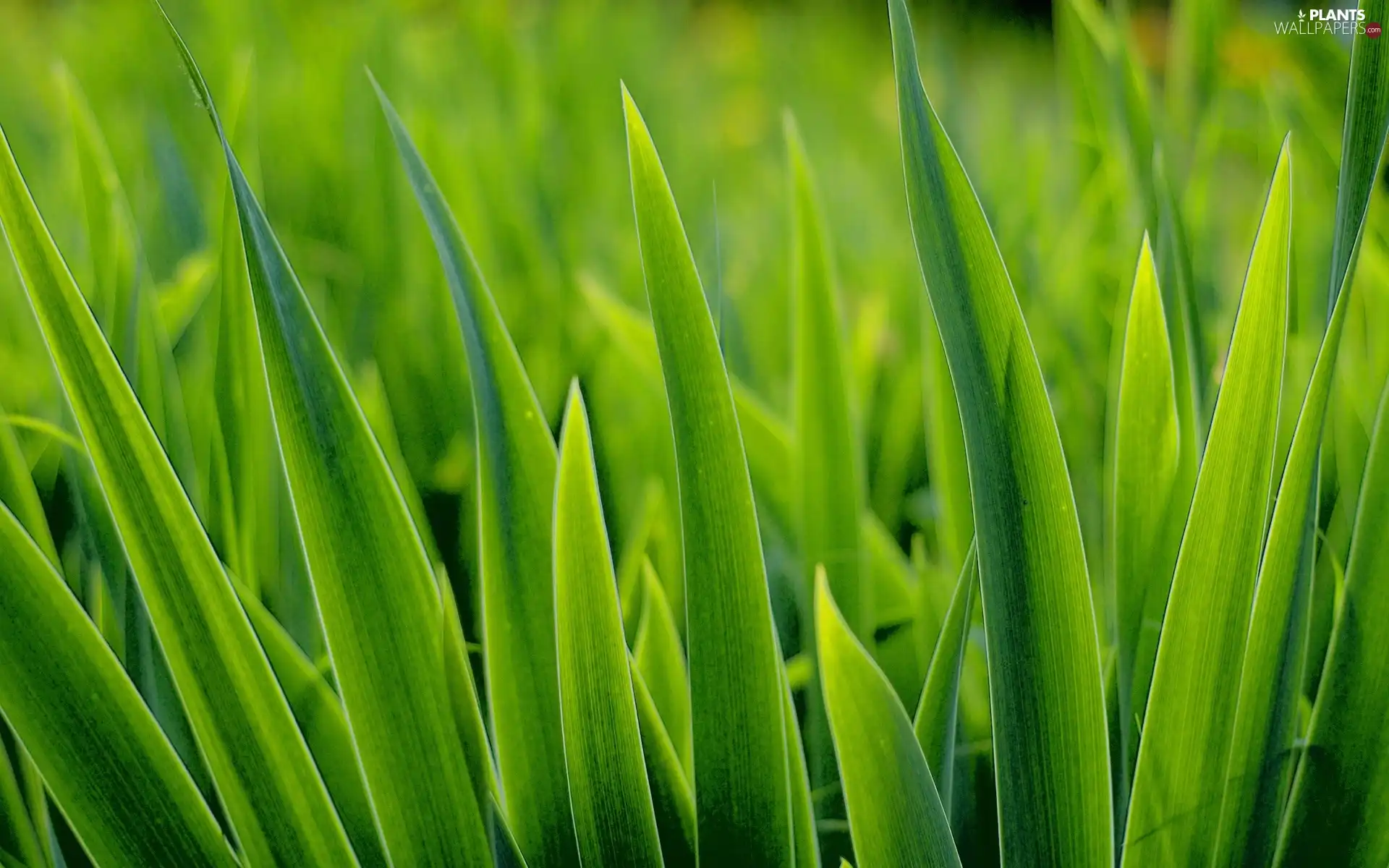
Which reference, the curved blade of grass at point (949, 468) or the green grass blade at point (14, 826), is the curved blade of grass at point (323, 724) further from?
the curved blade of grass at point (949, 468)

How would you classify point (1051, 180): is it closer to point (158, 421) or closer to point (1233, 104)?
point (1233, 104)

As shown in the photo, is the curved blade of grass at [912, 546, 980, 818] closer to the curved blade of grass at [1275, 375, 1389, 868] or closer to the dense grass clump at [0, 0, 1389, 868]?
the dense grass clump at [0, 0, 1389, 868]

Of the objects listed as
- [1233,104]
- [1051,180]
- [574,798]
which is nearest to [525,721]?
[574,798]

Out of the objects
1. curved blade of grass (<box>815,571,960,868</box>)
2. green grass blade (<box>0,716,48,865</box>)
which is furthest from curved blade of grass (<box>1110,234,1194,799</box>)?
green grass blade (<box>0,716,48,865</box>)

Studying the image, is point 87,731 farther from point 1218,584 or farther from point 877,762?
point 1218,584

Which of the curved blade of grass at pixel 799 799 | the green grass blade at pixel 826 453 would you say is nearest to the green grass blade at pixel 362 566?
the curved blade of grass at pixel 799 799

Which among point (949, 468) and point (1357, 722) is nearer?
point (1357, 722)

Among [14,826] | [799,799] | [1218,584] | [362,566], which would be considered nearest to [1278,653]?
[1218,584]
